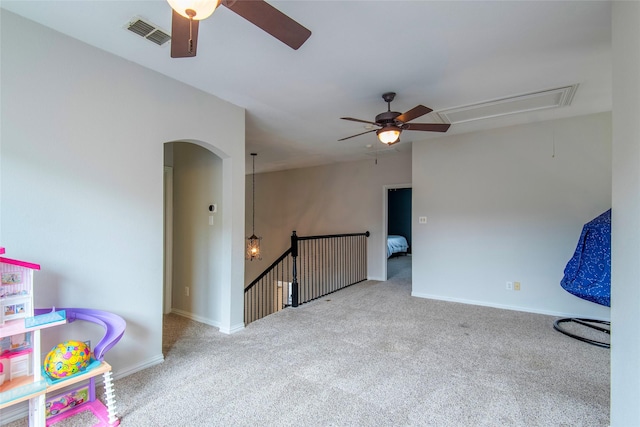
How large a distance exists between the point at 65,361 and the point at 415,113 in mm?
3089

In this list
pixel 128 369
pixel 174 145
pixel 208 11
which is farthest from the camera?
pixel 174 145

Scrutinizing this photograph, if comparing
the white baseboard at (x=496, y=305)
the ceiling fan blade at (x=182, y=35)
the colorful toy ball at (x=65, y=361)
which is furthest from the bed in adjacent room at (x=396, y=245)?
the ceiling fan blade at (x=182, y=35)

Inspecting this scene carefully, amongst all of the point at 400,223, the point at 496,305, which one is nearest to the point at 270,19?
the point at 496,305

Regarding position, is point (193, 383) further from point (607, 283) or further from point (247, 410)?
Answer: point (607, 283)

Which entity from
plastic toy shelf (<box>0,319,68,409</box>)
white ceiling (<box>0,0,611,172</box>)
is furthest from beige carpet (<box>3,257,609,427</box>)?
white ceiling (<box>0,0,611,172</box>)

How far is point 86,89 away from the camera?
228 cm

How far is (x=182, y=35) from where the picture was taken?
1.57 metres

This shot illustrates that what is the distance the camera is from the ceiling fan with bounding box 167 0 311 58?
48.1 inches

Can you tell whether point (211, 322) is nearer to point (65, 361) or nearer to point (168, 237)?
point (168, 237)

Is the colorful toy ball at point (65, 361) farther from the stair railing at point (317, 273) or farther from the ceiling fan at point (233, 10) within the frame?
the stair railing at point (317, 273)

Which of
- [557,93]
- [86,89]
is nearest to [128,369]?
[86,89]

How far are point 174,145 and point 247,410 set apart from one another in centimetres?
352

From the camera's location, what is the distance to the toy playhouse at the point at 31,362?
172 cm

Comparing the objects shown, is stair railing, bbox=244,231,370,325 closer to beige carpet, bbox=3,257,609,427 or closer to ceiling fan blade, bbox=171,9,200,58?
beige carpet, bbox=3,257,609,427
